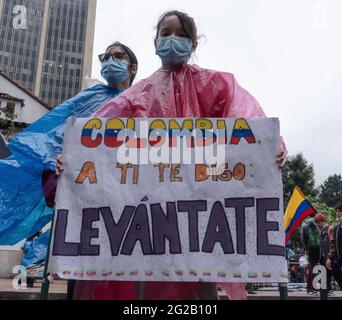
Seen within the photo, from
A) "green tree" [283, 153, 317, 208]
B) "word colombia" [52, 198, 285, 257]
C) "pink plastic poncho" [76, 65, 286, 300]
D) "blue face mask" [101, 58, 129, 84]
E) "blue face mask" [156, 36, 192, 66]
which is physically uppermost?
"green tree" [283, 153, 317, 208]

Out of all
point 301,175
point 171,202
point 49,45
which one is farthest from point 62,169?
point 49,45

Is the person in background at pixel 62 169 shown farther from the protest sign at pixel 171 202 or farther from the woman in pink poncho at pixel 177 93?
the protest sign at pixel 171 202

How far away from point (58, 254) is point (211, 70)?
144 centimetres

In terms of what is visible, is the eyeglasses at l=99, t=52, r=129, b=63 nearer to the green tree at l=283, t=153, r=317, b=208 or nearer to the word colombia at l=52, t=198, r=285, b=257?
the word colombia at l=52, t=198, r=285, b=257

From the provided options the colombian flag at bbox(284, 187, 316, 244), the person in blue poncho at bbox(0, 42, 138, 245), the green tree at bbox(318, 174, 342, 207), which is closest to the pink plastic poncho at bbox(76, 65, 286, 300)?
the person in blue poncho at bbox(0, 42, 138, 245)

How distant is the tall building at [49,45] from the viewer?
8312 centimetres

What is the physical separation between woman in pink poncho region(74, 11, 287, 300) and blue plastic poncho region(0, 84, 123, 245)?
673 millimetres

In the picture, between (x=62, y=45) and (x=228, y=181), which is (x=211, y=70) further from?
(x=62, y=45)

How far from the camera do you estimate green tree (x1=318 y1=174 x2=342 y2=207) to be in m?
77.2

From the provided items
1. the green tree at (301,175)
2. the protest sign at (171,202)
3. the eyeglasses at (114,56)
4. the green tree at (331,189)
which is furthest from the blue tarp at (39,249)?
the green tree at (331,189)

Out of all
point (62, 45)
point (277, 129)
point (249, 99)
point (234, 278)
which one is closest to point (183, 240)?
point (234, 278)

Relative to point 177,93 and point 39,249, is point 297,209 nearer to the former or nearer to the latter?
point 39,249

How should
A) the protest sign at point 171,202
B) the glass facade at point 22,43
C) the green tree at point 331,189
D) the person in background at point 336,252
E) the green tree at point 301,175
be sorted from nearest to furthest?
1. the protest sign at point 171,202
2. the person in background at point 336,252
3. the green tree at point 301,175
4. the green tree at point 331,189
5. the glass facade at point 22,43
